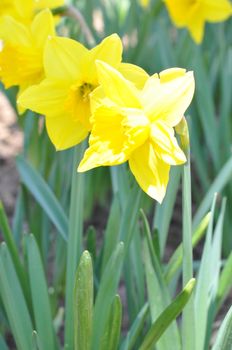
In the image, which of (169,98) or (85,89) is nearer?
(169,98)

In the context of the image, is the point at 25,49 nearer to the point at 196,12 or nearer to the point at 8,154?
the point at 196,12

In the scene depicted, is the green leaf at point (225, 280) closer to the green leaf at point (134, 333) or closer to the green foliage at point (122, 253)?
the green foliage at point (122, 253)

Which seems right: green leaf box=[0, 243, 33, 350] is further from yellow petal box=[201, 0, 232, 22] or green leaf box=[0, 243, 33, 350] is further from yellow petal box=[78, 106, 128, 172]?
yellow petal box=[201, 0, 232, 22]

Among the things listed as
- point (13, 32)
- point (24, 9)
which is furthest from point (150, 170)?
point (24, 9)

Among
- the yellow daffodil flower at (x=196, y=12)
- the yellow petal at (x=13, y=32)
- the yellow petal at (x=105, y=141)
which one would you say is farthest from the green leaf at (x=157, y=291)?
the yellow daffodil flower at (x=196, y=12)

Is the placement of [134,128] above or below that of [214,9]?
above

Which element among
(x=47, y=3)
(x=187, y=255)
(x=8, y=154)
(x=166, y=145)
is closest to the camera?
(x=166, y=145)

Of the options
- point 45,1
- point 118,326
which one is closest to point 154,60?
point 45,1
